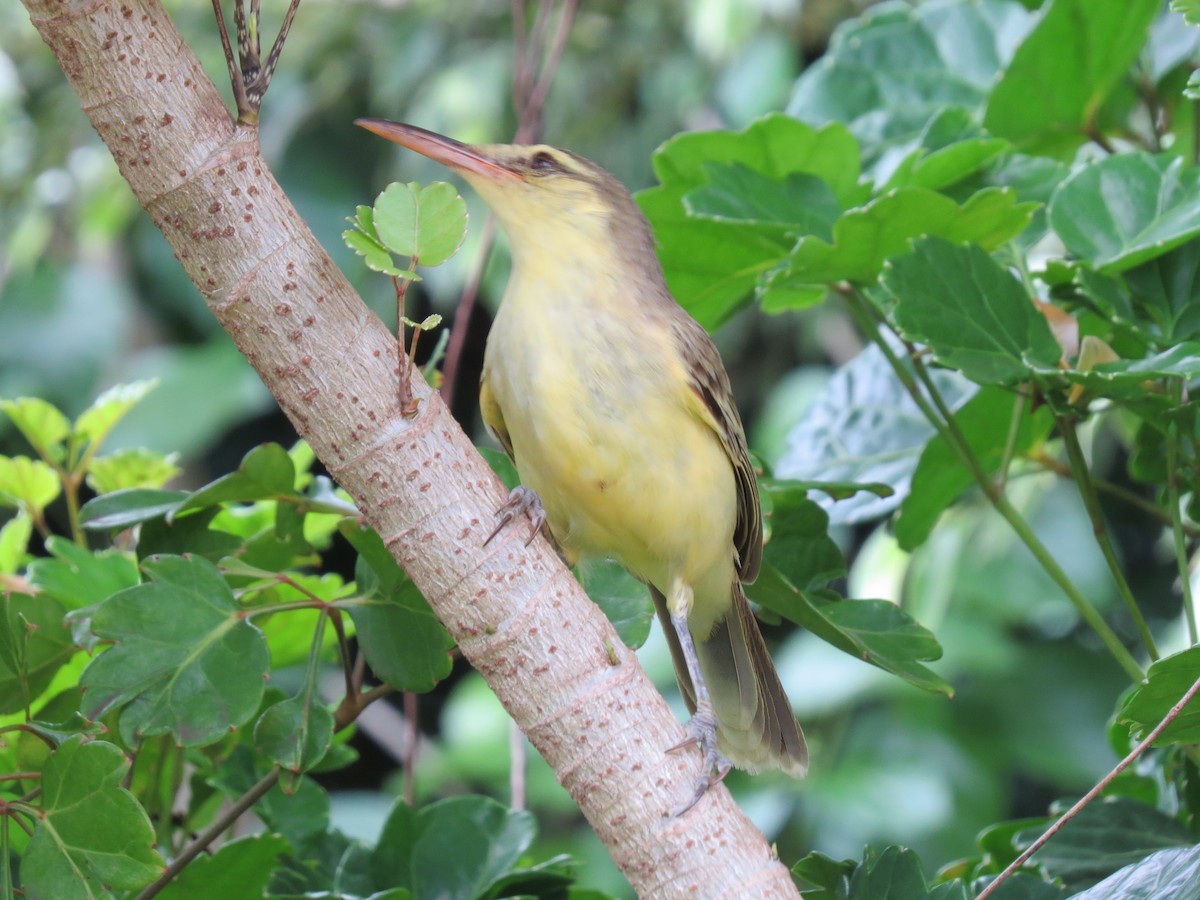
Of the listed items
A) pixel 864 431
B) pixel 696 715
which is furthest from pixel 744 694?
pixel 864 431

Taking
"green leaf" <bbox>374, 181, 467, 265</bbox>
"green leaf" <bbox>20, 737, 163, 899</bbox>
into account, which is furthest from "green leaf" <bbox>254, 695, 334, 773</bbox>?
"green leaf" <bbox>374, 181, 467, 265</bbox>

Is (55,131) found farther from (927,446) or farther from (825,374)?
(927,446)

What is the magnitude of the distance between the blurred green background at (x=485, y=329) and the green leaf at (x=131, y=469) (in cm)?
194

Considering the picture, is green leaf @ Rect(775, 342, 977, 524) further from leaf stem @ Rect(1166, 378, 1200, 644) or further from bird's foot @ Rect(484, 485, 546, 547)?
bird's foot @ Rect(484, 485, 546, 547)

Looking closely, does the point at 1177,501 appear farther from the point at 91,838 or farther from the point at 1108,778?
the point at 91,838

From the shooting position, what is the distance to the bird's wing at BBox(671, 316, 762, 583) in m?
1.74

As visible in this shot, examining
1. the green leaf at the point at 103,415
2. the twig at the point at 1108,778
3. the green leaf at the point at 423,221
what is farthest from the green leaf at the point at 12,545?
the twig at the point at 1108,778

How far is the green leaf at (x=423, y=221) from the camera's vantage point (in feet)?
3.61

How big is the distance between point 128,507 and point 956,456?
1076 mm

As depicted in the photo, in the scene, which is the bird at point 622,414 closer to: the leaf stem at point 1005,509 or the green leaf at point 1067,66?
the leaf stem at point 1005,509

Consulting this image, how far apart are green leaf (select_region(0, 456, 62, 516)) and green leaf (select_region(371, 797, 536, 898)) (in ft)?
2.02

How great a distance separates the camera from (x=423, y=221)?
1.11 m

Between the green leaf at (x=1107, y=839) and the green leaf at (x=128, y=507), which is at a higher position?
the green leaf at (x=128, y=507)

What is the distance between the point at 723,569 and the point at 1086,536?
2874mm
